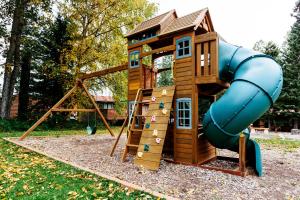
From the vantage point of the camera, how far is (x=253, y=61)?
706cm

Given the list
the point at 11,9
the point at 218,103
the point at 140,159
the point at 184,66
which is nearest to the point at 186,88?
the point at 184,66

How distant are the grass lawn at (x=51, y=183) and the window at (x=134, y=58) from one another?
4.83 meters

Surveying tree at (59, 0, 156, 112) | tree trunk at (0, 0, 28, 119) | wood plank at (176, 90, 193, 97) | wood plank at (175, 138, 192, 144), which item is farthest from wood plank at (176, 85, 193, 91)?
tree trunk at (0, 0, 28, 119)

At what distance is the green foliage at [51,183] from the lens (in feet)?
16.3

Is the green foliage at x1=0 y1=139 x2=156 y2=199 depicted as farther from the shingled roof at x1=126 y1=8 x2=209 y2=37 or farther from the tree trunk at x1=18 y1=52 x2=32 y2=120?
the tree trunk at x1=18 y1=52 x2=32 y2=120

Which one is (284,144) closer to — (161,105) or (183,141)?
(183,141)

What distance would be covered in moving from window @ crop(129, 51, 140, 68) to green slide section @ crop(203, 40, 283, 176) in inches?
162

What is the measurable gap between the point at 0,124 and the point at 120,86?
987 cm

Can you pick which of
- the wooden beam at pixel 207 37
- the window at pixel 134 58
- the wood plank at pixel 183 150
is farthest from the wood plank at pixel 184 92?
the window at pixel 134 58

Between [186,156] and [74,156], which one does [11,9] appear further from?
[186,156]

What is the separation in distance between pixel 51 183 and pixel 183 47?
5758mm

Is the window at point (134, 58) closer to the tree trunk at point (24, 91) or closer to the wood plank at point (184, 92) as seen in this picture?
the wood plank at point (184, 92)

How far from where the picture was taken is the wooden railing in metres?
7.49

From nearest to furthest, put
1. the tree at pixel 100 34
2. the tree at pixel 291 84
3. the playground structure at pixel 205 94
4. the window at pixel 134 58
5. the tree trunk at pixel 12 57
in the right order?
the playground structure at pixel 205 94, the window at pixel 134 58, the tree trunk at pixel 12 57, the tree at pixel 100 34, the tree at pixel 291 84
